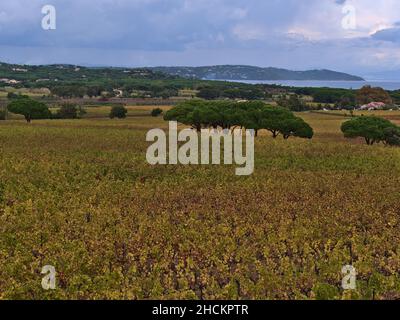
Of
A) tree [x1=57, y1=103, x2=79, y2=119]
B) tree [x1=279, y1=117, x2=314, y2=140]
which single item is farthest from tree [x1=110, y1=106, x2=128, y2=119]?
tree [x1=279, y1=117, x2=314, y2=140]

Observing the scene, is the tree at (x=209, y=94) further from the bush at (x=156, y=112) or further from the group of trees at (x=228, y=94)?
the bush at (x=156, y=112)

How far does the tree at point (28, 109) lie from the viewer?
275 ft

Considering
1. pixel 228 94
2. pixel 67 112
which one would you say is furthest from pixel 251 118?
pixel 228 94

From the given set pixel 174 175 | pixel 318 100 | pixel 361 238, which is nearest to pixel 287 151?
pixel 174 175

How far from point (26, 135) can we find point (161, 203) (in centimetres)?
3570

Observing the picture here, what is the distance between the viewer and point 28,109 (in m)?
84.7

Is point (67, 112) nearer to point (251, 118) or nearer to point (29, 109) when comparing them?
point (29, 109)

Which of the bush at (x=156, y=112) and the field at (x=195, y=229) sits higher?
the bush at (x=156, y=112)

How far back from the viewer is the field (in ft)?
45.3

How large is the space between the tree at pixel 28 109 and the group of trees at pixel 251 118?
89.5 ft
